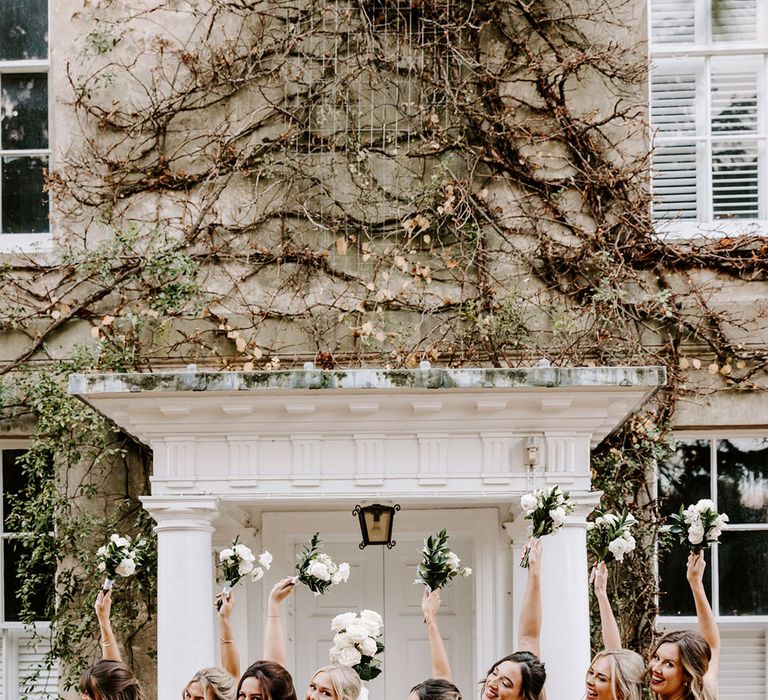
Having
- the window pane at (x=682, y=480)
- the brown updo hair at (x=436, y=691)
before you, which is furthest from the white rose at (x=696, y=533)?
the window pane at (x=682, y=480)

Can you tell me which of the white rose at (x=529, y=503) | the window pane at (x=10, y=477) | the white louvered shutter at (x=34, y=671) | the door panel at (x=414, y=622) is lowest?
Result: the white louvered shutter at (x=34, y=671)

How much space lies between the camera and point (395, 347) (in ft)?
30.9

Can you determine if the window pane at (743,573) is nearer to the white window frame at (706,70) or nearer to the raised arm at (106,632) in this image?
the white window frame at (706,70)

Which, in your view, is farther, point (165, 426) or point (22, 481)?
point (22, 481)

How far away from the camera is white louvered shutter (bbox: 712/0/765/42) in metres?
9.88

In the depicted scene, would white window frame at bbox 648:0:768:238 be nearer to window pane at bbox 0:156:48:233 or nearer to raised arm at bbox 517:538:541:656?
raised arm at bbox 517:538:541:656

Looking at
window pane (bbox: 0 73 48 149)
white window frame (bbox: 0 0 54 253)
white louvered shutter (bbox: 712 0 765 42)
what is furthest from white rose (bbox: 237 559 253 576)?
white louvered shutter (bbox: 712 0 765 42)

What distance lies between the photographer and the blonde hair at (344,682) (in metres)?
5.47

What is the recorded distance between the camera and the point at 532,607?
20.6 ft

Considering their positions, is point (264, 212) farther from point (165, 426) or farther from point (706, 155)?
point (706, 155)

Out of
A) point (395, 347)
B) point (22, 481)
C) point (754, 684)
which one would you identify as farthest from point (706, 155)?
point (22, 481)

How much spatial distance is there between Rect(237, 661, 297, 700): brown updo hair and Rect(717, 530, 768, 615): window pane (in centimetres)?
444

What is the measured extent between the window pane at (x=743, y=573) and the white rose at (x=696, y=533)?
108 inches

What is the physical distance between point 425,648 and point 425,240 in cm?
299
